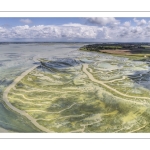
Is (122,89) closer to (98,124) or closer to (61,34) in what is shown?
(98,124)

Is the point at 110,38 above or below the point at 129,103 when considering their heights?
above

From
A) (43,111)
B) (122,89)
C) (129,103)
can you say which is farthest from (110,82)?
(43,111)

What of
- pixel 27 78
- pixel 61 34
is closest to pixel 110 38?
pixel 61 34

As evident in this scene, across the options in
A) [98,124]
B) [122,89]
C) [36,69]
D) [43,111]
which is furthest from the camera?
[36,69]

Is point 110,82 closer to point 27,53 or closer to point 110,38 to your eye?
point 110,38

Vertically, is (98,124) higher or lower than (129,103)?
lower
